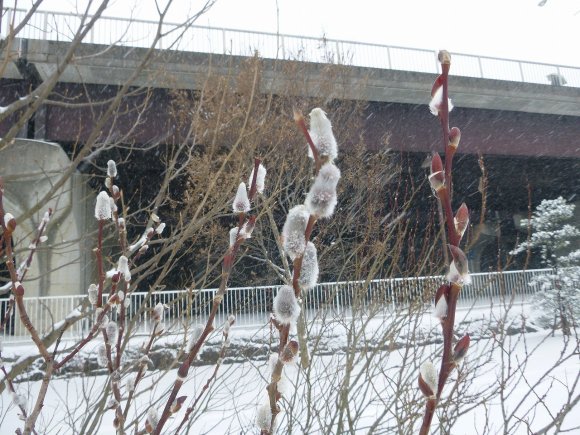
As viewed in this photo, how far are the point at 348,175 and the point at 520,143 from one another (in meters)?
7.13

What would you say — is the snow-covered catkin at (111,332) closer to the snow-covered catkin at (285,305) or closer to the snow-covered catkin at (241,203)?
the snow-covered catkin at (241,203)

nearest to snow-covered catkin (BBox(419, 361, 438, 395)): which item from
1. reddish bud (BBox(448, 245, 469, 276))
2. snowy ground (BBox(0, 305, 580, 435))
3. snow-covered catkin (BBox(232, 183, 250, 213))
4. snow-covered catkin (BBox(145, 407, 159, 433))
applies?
reddish bud (BBox(448, 245, 469, 276))

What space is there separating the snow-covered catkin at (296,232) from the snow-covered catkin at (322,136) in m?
0.08

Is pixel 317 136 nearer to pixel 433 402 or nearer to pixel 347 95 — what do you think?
pixel 433 402

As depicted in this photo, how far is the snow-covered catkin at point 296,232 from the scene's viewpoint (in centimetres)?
74

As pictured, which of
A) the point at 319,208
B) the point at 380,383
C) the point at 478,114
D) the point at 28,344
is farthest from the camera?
the point at 478,114

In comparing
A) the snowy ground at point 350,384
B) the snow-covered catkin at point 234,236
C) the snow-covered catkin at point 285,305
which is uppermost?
the snow-covered catkin at point 234,236

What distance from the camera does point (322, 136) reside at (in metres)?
0.73

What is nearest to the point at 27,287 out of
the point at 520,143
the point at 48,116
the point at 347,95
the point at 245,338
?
the point at 48,116

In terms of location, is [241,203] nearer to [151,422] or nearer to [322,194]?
[322,194]

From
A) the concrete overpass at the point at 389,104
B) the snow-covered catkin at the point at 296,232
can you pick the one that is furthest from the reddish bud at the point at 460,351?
the concrete overpass at the point at 389,104

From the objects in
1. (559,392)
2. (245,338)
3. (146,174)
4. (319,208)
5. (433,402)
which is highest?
(146,174)

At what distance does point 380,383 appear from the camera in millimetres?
7141

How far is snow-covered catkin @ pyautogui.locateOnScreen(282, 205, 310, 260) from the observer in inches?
29.0
